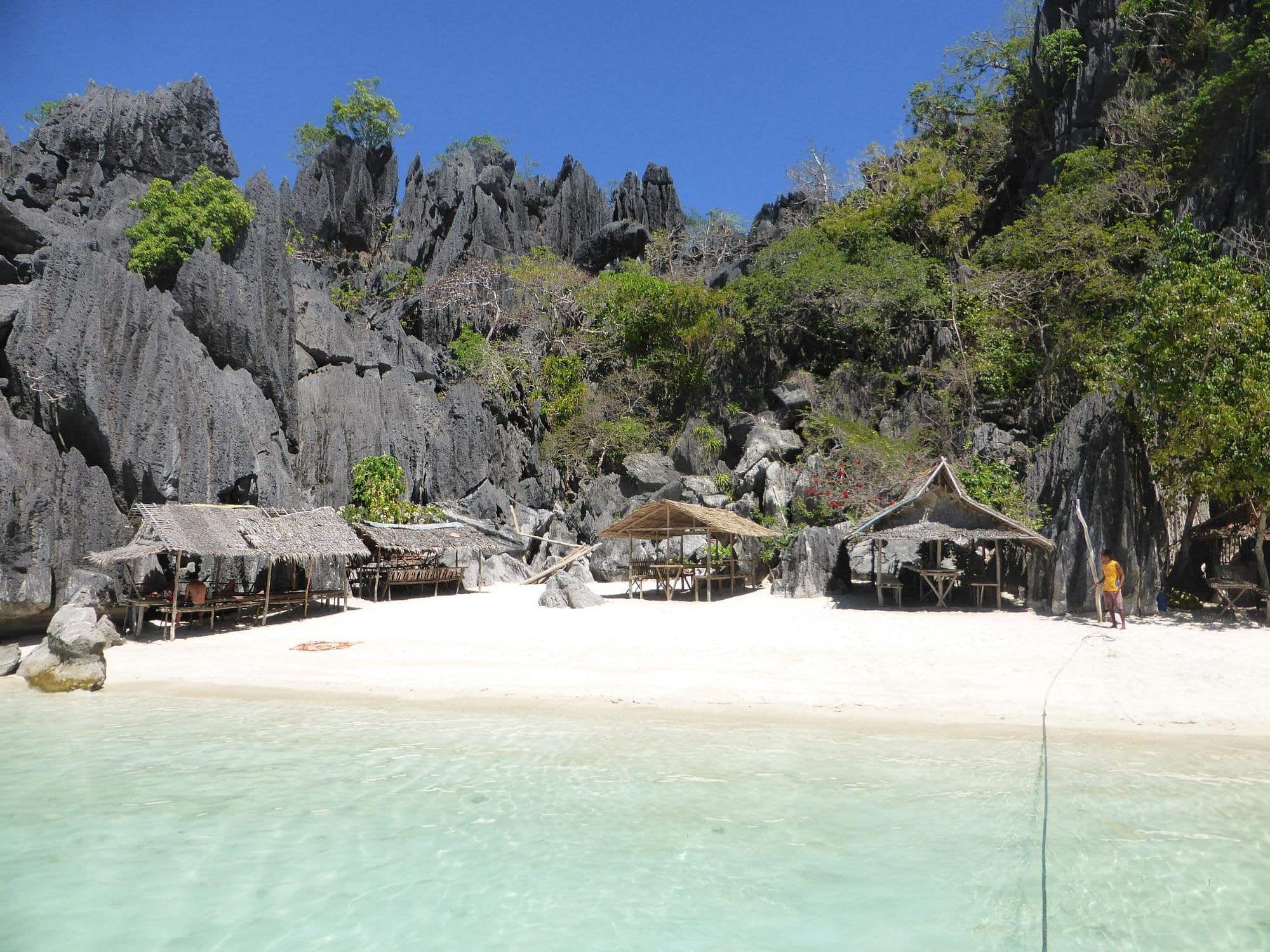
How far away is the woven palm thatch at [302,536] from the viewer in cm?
1495

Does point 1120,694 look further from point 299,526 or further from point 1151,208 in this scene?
point 1151,208

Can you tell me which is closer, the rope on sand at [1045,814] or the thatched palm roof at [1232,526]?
the rope on sand at [1045,814]

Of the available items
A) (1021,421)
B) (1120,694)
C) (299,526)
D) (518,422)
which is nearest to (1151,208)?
(1021,421)

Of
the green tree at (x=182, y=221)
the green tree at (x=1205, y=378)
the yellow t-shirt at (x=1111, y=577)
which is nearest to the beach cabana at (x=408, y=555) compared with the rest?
the green tree at (x=182, y=221)

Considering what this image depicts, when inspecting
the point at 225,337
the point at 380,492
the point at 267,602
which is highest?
the point at 225,337

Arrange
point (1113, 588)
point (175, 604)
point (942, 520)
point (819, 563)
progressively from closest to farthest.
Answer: point (1113, 588), point (175, 604), point (942, 520), point (819, 563)

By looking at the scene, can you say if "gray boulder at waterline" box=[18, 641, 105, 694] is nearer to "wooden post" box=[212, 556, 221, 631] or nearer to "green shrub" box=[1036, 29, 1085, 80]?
"wooden post" box=[212, 556, 221, 631]

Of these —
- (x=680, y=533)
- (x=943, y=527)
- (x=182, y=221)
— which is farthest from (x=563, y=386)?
(x=943, y=527)

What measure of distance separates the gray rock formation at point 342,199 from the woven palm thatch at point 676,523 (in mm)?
28450

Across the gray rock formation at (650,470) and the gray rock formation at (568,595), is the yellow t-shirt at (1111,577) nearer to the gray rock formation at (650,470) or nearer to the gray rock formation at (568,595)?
the gray rock formation at (568,595)

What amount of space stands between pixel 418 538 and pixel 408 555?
122 cm

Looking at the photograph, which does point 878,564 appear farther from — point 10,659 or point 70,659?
point 10,659

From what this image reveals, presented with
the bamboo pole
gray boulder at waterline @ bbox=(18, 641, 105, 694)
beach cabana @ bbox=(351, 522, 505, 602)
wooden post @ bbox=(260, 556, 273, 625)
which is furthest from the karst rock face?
the bamboo pole

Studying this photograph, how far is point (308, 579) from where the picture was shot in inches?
659
